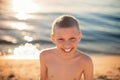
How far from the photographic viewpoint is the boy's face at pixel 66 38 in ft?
3.63

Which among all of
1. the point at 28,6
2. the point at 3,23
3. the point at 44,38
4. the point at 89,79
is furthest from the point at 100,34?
the point at 89,79

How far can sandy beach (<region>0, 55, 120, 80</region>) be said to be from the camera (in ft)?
5.97

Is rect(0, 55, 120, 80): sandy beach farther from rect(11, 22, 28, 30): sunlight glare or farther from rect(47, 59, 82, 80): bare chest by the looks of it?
rect(47, 59, 82, 80): bare chest

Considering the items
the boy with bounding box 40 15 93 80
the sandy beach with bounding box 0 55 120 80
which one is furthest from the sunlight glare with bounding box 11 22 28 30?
the boy with bounding box 40 15 93 80

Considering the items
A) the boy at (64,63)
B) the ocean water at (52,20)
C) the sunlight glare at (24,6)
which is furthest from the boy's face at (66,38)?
the sunlight glare at (24,6)

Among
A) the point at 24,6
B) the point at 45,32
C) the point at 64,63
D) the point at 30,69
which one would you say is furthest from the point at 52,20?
the point at 64,63

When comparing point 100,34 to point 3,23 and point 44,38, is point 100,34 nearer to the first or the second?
point 44,38

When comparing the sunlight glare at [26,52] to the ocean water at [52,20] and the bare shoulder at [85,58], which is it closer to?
the ocean water at [52,20]

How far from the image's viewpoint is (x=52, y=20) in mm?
2078

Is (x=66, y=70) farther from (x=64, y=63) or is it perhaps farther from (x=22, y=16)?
(x=22, y=16)

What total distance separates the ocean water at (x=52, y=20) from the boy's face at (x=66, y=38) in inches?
33.6

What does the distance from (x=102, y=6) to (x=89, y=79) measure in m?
1.02

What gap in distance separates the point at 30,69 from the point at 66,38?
0.77m

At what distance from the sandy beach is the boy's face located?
0.72 m
